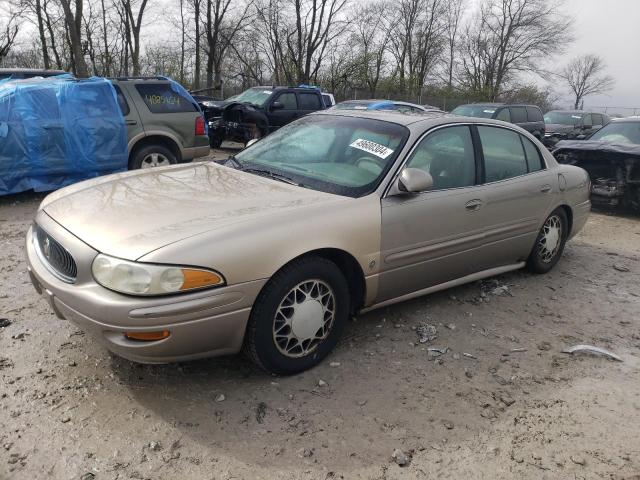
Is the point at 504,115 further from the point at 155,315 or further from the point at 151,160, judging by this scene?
the point at 155,315

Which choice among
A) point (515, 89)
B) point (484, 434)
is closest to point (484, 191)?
point (484, 434)

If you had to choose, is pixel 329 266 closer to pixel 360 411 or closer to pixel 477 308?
pixel 360 411

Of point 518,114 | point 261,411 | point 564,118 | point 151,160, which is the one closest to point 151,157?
point 151,160

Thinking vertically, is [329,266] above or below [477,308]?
above

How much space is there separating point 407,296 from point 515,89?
45.1m

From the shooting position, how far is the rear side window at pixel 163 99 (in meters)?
7.98

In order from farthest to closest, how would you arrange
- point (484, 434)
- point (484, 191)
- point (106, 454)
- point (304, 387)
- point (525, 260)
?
1. point (525, 260)
2. point (484, 191)
3. point (304, 387)
4. point (484, 434)
5. point (106, 454)

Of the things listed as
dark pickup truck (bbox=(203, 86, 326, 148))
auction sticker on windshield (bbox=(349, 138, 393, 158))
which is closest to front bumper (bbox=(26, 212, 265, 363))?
auction sticker on windshield (bbox=(349, 138, 393, 158))

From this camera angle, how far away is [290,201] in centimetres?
308

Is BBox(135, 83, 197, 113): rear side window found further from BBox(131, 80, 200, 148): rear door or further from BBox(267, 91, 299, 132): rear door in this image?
BBox(267, 91, 299, 132): rear door

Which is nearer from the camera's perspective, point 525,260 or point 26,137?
point 525,260

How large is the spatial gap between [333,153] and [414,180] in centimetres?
73

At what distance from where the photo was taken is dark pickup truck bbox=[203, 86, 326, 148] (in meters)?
12.3

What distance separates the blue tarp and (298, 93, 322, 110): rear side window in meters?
7.06
